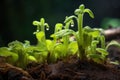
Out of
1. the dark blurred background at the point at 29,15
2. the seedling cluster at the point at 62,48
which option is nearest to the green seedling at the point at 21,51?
the seedling cluster at the point at 62,48

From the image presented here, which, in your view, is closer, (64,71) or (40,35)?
(64,71)

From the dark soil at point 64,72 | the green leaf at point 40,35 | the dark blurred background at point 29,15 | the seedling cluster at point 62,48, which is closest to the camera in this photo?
the dark soil at point 64,72

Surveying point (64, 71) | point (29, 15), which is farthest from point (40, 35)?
point (29, 15)

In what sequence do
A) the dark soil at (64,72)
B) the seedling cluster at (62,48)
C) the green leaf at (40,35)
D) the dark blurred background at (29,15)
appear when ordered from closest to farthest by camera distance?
the dark soil at (64,72) < the seedling cluster at (62,48) < the green leaf at (40,35) < the dark blurred background at (29,15)

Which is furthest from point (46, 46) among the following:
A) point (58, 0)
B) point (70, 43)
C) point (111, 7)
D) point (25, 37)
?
point (111, 7)

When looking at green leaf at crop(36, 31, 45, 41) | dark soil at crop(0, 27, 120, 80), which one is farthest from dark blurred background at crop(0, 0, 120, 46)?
dark soil at crop(0, 27, 120, 80)

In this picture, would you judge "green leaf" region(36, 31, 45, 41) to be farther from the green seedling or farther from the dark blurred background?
the dark blurred background

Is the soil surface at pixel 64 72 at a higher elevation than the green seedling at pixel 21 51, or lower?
lower

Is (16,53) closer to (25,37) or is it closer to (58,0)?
(25,37)

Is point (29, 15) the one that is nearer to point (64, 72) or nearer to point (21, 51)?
point (21, 51)

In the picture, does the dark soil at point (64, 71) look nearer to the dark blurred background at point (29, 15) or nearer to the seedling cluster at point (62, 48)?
the seedling cluster at point (62, 48)
